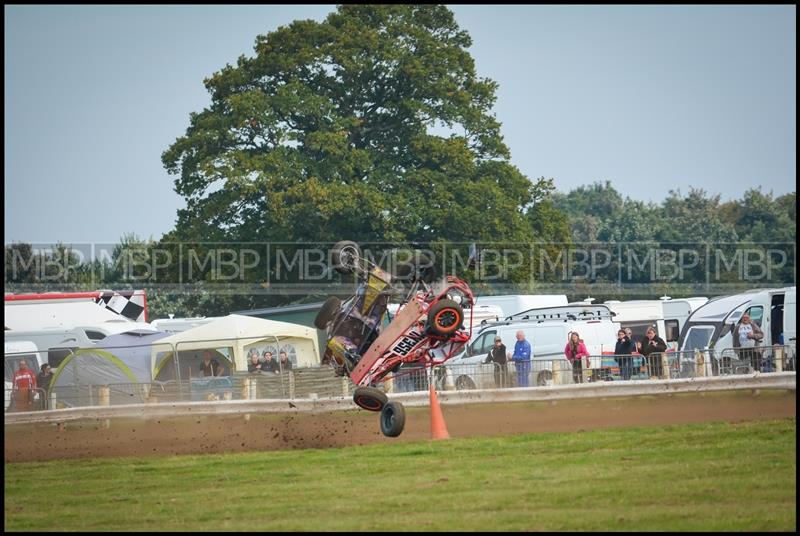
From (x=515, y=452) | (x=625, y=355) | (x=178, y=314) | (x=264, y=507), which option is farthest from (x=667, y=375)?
(x=178, y=314)

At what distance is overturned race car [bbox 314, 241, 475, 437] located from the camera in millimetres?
18000

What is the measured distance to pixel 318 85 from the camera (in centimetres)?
4881

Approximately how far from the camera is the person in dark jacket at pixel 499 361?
988 inches

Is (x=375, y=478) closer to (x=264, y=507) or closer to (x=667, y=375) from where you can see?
(x=264, y=507)

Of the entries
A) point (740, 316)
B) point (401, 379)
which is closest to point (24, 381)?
point (401, 379)

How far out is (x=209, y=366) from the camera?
1093 inches

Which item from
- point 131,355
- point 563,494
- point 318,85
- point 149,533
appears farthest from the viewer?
point 318,85

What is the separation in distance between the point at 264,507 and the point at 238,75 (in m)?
37.8

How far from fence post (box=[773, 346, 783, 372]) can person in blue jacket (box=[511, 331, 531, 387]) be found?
510cm

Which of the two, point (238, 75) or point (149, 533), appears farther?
point (238, 75)

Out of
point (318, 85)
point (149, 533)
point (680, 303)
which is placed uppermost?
point (318, 85)

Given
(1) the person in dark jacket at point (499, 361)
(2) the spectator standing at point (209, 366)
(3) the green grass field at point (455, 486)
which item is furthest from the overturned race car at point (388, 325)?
(2) the spectator standing at point (209, 366)
